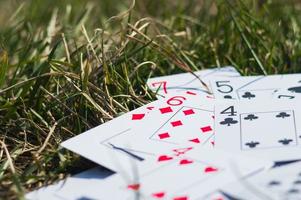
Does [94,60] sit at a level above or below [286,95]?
above

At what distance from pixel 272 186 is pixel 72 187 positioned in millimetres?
548

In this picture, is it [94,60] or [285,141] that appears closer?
[285,141]

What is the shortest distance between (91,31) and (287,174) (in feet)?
5.70

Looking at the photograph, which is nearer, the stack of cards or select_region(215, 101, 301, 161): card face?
the stack of cards

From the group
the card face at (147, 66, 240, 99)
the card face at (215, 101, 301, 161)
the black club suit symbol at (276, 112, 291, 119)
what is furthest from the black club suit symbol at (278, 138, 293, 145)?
the card face at (147, 66, 240, 99)

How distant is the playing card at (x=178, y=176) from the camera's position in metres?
1.77

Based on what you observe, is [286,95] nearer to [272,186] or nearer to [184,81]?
[184,81]

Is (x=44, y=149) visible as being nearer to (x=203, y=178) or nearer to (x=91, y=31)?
(x=203, y=178)

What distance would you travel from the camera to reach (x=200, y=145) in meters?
2.05

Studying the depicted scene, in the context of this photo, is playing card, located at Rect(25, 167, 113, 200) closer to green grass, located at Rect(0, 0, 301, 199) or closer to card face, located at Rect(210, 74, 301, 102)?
green grass, located at Rect(0, 0, 301, 199)

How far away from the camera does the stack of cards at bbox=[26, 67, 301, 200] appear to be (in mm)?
1789

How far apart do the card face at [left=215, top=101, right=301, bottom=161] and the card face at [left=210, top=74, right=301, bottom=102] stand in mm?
100

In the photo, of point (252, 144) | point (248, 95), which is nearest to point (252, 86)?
point (248, 95)

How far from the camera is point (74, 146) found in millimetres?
2053
